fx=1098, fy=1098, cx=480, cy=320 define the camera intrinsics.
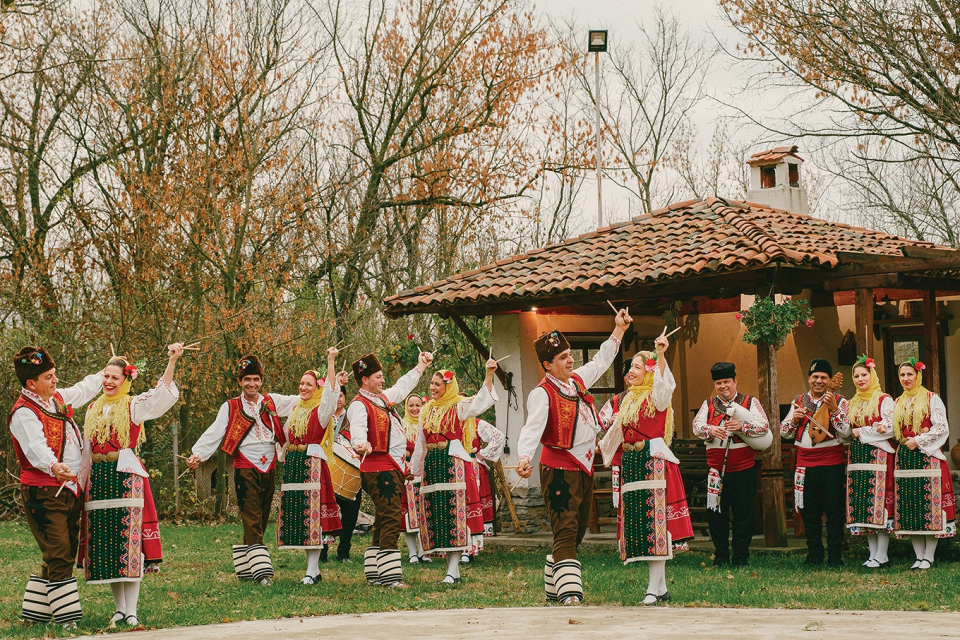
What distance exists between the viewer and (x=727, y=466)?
33.1 ft

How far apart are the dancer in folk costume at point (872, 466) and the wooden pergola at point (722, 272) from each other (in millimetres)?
1047

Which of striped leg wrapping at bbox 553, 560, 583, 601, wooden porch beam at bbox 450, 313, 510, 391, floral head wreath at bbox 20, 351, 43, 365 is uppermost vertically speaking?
wooden porch beam at bbox 450, 313, 510, 391

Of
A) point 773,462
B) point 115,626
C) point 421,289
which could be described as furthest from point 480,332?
point 115,626

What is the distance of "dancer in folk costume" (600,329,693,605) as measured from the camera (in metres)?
7.73

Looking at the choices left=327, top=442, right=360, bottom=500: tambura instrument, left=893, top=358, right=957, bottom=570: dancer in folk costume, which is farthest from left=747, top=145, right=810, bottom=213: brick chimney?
left=327, top=442, right=360, bottom=500: tambura instrument

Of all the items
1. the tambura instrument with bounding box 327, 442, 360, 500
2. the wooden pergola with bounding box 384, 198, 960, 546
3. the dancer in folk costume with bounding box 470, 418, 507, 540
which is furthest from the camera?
the dancer in folk costume with bounding box 470, 418, 507, 540

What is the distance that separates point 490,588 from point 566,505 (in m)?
1.74

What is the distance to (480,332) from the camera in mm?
15680

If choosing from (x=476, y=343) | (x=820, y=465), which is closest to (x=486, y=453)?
(x=476, y=343)

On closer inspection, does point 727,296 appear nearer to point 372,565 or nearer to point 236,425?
point 372,565

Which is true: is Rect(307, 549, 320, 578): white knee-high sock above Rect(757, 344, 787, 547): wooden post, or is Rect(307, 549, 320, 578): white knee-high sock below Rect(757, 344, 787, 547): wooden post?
below

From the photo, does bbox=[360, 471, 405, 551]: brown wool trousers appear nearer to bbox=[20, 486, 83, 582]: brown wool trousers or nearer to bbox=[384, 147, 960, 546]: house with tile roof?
bbox=[20, 486, 83, 582]: brown wool trousers

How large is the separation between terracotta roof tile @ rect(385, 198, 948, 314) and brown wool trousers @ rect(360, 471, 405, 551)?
391cm

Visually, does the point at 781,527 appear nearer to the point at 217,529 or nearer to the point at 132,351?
the point at 217,529
